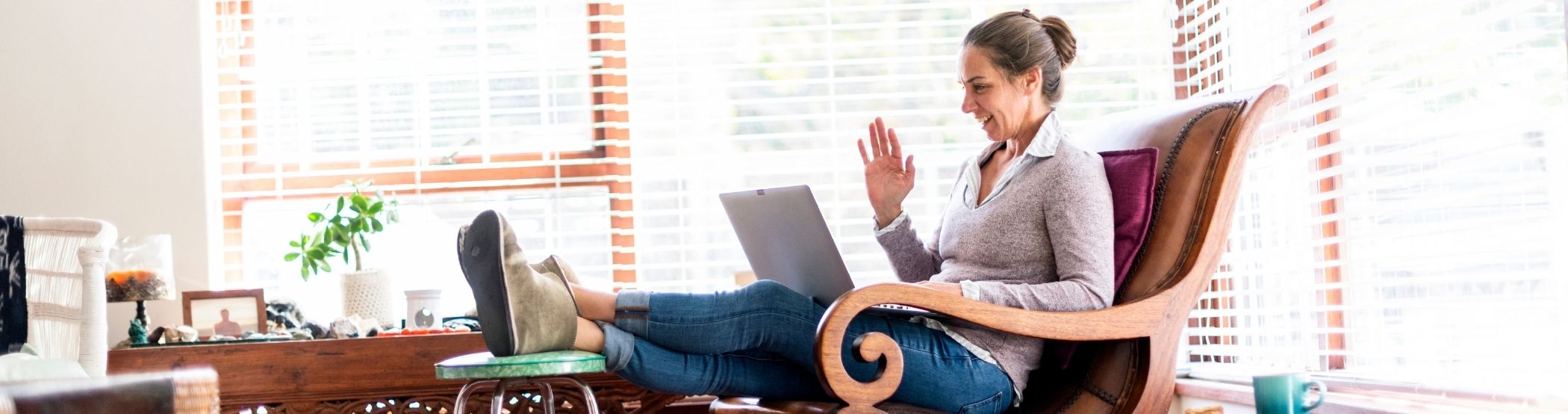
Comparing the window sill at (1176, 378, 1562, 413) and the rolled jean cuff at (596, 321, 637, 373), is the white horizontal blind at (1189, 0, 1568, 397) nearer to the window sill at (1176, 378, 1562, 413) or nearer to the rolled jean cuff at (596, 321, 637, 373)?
the window sill at (1176, 378, 1562, 413)

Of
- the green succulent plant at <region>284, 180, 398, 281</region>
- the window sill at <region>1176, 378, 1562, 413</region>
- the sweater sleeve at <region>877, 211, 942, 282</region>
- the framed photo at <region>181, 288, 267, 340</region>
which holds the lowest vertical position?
the window sill at <region>1176, 378, 1562, 413</region>

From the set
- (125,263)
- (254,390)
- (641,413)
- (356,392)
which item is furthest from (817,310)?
(125,263)

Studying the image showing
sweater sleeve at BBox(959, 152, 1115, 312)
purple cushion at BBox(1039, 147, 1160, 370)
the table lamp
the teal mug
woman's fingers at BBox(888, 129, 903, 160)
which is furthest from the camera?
the table lamp

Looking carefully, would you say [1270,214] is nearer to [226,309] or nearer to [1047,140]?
[1047,140]

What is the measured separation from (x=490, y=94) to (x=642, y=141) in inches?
18.7

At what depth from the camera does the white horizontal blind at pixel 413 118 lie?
343 cm

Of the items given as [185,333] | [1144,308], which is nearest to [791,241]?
[1144,308]

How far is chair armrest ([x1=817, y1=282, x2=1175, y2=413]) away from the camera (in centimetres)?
174

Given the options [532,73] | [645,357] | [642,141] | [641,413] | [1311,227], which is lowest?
[641,413]

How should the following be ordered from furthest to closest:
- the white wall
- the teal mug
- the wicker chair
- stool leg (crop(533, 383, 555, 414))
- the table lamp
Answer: the white wall
the table lamp
stool leg (crop(533, 383, 555, 414))
the wicker chair
the teal mug

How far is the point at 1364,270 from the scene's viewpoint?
224 cm

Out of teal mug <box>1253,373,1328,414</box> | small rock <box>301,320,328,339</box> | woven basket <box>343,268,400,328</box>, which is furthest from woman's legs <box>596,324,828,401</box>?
woven basket <box>343,268,400,328</box>

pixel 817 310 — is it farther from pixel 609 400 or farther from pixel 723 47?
pixel 723 47

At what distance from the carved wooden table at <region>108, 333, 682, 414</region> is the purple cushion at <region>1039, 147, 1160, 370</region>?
1.35m
